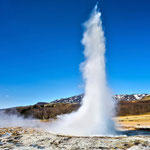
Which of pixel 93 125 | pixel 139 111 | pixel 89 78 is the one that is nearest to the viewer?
pixel 93 125

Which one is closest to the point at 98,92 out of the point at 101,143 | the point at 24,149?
the point at 101,143

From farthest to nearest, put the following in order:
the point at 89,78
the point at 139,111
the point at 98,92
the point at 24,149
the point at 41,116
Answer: the point at 139,111
the point at 41,116
the point at 89,78
the point at 98,92
the point at 24,149

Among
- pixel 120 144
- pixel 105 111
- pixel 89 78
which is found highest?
pixel 89 78

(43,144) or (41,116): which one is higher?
(41,116)

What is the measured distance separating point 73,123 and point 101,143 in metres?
9.70

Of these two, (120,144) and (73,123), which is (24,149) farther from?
(73,123)

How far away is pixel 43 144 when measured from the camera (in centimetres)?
1684

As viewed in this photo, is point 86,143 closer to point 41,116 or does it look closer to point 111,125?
point 111,125

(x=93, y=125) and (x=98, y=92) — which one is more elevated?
(x=98, y=92)

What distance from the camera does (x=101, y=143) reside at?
16547 millimetres

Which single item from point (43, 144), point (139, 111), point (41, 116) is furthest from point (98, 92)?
point (139, 111)

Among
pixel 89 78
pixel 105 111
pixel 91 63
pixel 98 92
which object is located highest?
pixel 91 63

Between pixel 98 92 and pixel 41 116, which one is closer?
pixel 98 92

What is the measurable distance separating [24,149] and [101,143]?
690cm
